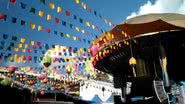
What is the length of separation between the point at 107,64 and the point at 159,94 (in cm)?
660

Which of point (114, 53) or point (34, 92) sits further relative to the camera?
point (34, 92)

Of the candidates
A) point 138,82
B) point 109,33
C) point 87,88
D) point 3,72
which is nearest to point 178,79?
point 138,82

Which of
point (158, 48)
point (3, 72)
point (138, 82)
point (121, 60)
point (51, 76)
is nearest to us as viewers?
point (158, 48)

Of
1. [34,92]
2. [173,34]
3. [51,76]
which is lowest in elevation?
[34,92]

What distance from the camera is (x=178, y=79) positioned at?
19531 millimetres

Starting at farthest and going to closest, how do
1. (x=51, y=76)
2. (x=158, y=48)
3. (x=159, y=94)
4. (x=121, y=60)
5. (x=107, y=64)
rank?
1. (x=51, y=76)
2. (x=107, y=64)
3. (x=121, y=60)
4. (x=158, y=48)
5. (x=159, y=94)

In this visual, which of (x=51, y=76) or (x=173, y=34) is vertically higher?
(x=173, y=34)

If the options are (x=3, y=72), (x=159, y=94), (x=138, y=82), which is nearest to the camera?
(x=159, y=94)

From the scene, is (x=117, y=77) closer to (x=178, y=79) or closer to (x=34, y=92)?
(x=178, y=79)

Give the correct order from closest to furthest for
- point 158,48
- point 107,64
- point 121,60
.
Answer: point 158,48 → point 121,60 → point 107,64

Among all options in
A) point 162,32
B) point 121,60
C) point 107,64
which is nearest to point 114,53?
point 121,60

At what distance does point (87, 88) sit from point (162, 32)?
18.0 meters

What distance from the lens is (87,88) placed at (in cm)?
3144

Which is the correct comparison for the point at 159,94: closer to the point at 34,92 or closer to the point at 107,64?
the point at 107,64
